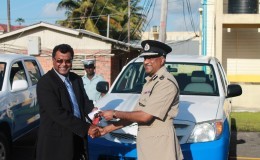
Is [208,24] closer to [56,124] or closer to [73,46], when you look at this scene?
[73,46]

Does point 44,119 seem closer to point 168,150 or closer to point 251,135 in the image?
point 168,150

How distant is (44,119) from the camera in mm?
3818

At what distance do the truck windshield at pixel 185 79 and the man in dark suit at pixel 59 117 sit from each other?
8.23 feet

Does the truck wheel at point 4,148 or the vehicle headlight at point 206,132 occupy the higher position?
the vehicle headlight at point 206,132

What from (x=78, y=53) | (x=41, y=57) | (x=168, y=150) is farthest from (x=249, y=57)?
(x=168, y=150)

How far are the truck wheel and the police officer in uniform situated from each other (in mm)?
2781

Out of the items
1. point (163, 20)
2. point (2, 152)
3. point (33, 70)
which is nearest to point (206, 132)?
point (2, 152)

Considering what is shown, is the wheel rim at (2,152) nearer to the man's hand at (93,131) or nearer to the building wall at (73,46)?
the man's hand at (93,131)

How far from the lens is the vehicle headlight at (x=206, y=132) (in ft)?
16.5

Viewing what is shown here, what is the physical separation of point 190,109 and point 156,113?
6.31 feet

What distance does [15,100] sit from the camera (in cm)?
671

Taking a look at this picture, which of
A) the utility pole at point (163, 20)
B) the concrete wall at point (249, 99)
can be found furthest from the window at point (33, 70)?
the concrete wall at point (249, 99)

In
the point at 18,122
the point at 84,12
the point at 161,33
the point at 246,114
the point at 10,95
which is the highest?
the point at 84,12

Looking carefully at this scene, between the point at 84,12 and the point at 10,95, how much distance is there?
2958cm
